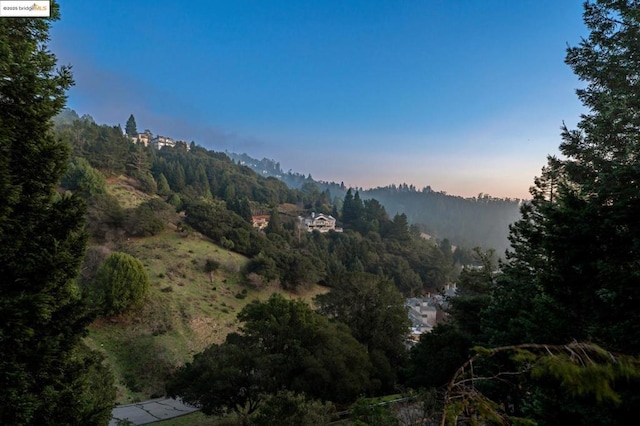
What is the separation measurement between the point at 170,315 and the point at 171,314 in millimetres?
205

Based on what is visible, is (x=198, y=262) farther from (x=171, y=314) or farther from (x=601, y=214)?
(x=601, y=214)

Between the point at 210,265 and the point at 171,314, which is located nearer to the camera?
the point at 171,314

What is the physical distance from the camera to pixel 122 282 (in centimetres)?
2647

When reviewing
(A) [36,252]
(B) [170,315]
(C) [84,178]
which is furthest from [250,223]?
(A) [36,252]

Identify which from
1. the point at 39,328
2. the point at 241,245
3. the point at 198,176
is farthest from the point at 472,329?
the point at 198,176

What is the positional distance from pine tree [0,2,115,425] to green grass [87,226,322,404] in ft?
58.9

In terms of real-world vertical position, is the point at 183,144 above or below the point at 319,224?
above

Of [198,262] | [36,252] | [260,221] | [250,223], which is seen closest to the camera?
[36,252]

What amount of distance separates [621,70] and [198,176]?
8020 cm

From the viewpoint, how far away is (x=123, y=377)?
2148 centimetres

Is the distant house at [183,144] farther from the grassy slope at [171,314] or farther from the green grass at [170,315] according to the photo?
the green grass at [170,315]

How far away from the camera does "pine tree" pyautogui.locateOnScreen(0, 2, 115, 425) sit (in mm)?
4621

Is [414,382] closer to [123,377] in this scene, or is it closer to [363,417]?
[363,417]

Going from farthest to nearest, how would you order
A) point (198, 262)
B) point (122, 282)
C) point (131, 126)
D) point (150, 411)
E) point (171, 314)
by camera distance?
point (131, 126), point (198, 262), point (171, 314), point (122, 282), point (150, 411)
